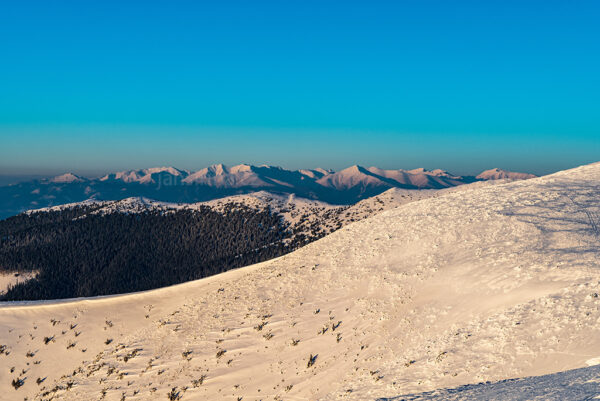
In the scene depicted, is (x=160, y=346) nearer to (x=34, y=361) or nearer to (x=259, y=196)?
(x=34, y=361)

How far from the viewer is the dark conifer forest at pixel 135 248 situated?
10944 cm

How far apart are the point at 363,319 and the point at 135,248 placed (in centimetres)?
13047

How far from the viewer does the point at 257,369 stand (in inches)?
1078

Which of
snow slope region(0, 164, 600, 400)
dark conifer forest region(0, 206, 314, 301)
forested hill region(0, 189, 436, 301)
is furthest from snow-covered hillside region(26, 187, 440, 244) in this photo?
snow slope region(0, 164, 600, 400)

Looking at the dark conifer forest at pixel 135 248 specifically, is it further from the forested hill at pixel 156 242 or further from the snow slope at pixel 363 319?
the snow slope at pixel 363 319

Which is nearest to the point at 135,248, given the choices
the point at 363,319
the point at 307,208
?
the point at 307,208

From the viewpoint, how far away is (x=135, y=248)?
140 meters

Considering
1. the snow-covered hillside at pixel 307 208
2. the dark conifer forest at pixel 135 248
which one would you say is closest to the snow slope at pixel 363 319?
the dark conifer forest at pixel 135 248

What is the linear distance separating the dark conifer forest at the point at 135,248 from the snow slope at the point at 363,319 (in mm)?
61977

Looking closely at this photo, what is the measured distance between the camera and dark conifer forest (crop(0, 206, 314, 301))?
109m

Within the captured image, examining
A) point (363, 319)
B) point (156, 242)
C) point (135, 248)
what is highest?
point (363, 319)

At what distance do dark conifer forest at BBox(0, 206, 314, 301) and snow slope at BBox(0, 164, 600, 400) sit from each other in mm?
61977

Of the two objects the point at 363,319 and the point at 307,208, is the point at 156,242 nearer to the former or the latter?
the point at 307,208

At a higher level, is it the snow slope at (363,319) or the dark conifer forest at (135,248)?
the snow slope at (363,319)
